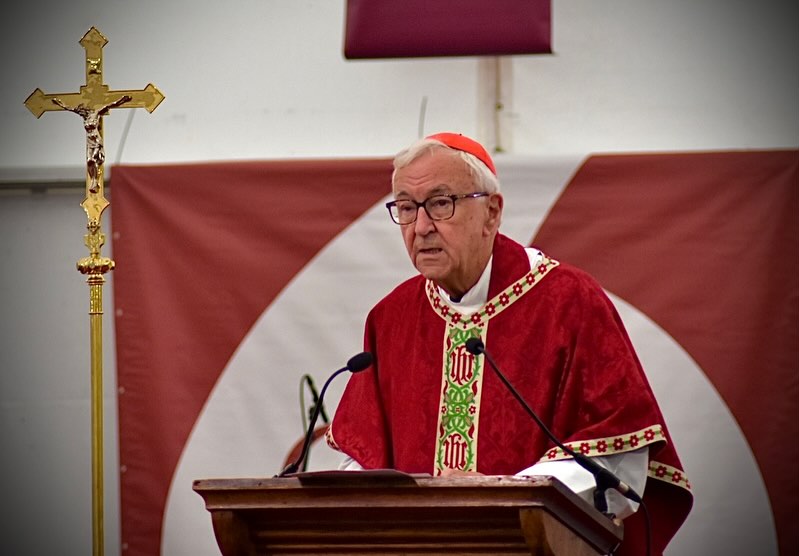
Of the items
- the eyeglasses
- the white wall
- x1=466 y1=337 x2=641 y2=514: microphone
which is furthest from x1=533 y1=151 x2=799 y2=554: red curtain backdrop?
x1=466 y1=337 x2=641 y2=514: microphone

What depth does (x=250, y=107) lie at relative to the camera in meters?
5.87

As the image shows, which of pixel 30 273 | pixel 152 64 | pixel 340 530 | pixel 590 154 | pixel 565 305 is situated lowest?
pixel 340 530

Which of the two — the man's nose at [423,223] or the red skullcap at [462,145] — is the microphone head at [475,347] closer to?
the man's nose at [423,223]

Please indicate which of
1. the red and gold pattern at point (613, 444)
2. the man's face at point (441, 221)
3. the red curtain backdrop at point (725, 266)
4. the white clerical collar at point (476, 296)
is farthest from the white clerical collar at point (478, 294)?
the red curtain backdrop at point (725, 266)

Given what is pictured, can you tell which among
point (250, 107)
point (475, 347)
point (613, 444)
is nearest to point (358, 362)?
point (475, 347)

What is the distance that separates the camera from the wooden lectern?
10.4 feet

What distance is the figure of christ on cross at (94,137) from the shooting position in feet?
13.9

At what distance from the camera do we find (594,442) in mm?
3764

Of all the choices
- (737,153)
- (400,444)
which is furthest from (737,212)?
(400,444)

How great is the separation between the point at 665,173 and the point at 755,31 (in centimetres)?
70

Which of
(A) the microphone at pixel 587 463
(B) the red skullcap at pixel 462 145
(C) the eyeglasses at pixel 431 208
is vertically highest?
(B) the red skullcap at pixel 462 145

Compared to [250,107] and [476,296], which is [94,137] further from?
[250,107]

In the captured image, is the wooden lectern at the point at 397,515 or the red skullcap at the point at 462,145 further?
the red skullcap at the point at 462,145

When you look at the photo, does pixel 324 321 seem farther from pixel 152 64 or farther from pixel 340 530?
pixel 340 530
